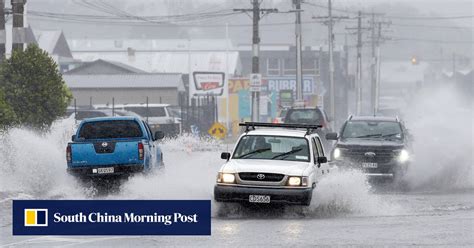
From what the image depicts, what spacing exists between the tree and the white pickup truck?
1568 cm

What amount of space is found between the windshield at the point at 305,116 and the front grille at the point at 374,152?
14392mm

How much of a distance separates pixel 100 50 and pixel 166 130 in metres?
84.1

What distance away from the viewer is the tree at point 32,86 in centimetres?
3703

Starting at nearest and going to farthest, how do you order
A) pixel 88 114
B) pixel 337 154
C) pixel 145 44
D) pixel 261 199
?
pixel 261 199 → pixel 337 154 → pixel 88 114 → pixel 145 44

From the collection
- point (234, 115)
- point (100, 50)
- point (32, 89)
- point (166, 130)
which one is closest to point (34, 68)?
point (32, 89)

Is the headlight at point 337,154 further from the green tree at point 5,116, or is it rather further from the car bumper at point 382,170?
the green tree at point 5,116

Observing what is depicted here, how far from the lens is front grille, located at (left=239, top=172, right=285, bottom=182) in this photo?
21078 mm

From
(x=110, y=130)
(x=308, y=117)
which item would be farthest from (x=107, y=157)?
(x=308, y=117)

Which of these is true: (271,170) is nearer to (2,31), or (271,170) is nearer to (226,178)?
(226,178)

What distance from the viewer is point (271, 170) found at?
69.3 feet

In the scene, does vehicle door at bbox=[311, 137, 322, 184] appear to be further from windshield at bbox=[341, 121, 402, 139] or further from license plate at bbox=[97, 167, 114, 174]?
windshield at bbox=[341, 121, 402, 139]

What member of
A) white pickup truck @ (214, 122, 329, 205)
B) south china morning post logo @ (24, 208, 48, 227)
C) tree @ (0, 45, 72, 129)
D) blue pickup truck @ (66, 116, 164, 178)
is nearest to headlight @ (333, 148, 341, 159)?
blue pickup truck @ (66, 116, 164, 178)

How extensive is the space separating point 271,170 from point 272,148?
1.39 meters

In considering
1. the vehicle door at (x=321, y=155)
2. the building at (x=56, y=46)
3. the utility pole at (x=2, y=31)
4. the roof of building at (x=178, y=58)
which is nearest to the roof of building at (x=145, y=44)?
the roof of building at (x=178, y=58)
